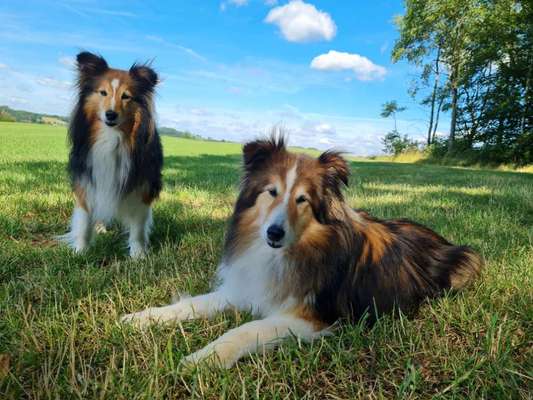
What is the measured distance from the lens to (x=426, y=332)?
2557mm

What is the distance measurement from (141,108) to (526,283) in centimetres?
392

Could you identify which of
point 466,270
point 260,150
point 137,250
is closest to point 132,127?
point 137,250

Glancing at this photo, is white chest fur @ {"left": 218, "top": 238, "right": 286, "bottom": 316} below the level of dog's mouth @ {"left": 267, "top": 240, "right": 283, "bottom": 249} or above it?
below

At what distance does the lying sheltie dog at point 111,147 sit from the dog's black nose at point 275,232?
202 cm

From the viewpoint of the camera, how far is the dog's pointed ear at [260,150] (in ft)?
9.96

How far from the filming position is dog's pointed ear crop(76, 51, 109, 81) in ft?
14.3

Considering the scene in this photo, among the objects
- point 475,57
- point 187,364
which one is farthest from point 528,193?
point 475,57

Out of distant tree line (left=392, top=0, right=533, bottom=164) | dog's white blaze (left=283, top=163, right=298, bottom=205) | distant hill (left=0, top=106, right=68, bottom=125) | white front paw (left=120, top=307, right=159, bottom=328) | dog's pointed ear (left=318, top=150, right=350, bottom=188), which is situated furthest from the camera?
distant hill (left=0, top=106, right=68, bottom=125)

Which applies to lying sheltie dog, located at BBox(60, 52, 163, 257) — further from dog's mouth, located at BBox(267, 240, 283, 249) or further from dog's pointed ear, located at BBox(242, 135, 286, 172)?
dog's mouth, located at BBox(267, 240, 283, 249)

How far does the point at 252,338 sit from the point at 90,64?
347 cm

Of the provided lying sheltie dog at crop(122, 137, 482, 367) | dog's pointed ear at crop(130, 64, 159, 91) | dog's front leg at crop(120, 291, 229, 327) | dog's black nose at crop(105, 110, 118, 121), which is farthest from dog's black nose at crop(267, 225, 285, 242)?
dog's pointed ear at crop(130, 64, 159, 91)

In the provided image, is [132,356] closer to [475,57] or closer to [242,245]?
[242,245]

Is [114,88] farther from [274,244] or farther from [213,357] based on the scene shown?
[213,357]

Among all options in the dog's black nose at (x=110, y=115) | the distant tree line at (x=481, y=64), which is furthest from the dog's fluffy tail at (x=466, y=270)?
the distant tree line at (x=481, y=64)
